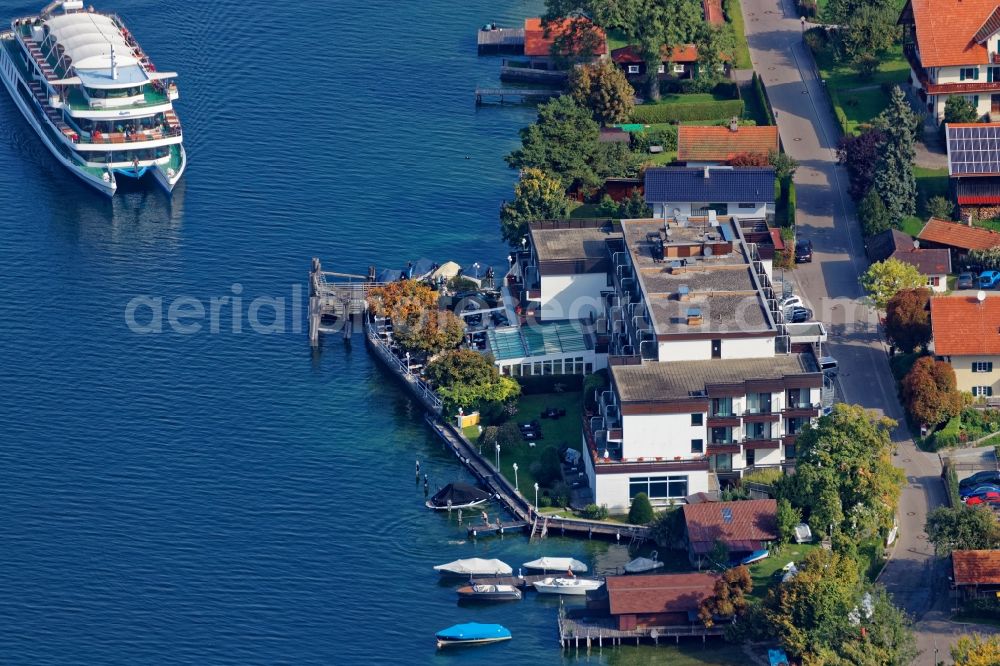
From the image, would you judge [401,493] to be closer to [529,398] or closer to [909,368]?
[529,398]

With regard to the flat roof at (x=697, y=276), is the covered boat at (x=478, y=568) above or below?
below

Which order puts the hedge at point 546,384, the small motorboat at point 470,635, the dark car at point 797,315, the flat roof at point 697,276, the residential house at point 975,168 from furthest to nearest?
the residential house at point 975,168 → the dark car at point 797,315 → the hedge at point 546,384 → the flat roof at point 697,276 → the small motorboat at point 470,635

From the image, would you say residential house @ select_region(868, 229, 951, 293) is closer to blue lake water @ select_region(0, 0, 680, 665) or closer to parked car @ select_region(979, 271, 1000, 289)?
parked car @ select_region(979, 271, 1000, 289)

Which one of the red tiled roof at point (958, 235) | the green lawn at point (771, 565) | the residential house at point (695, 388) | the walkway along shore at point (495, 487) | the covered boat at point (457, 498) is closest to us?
the green lawn at point (771, 565)

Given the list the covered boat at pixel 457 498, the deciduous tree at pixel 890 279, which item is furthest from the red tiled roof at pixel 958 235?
the covered boat at pixel 457 498

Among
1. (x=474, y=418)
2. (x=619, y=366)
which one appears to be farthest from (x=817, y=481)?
(x=474, y=418)

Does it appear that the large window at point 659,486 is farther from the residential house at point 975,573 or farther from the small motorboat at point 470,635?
the residential house at point 975,573
